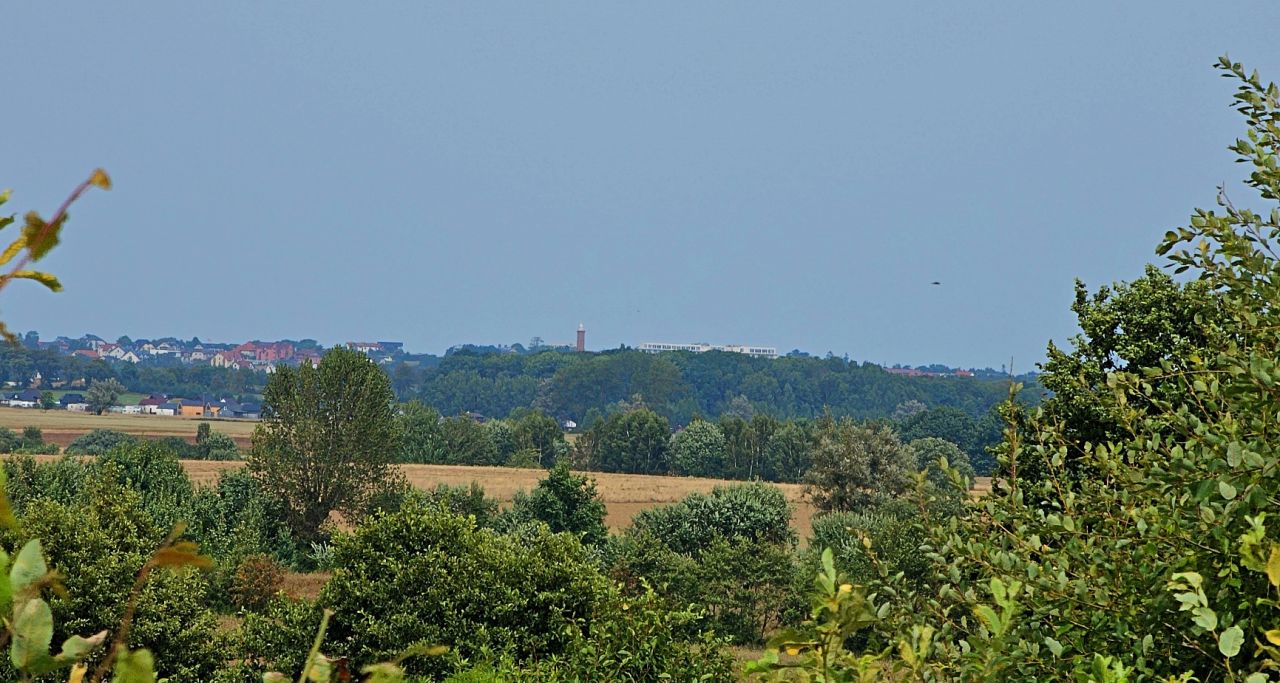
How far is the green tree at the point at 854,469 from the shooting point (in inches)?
2009

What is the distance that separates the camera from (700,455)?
89.9 metres

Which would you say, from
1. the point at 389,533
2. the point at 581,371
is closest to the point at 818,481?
the point at 389,533

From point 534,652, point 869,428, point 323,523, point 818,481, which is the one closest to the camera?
point 534,652

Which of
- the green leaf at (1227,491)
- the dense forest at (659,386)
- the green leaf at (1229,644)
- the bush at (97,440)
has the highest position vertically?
the dense forest at (659,386)

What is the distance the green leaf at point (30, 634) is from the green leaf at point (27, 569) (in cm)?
2

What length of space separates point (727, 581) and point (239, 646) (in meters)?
17.5

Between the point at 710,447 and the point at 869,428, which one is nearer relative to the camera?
the point at 869,428

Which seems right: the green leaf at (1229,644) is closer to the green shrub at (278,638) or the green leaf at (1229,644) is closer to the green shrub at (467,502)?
the green shrub at (278,638)

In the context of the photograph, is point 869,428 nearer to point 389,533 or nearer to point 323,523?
point 323,523

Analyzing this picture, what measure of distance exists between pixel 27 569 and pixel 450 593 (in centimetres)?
1615

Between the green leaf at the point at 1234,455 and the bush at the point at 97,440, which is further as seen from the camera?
the bush at the point at 97,440

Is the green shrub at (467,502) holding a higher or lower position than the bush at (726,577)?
higher

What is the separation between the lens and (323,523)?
44000 millimetres

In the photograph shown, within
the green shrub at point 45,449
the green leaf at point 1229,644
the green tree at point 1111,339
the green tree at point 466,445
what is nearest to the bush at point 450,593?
the green tree at point 1111,339
